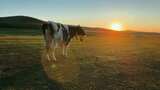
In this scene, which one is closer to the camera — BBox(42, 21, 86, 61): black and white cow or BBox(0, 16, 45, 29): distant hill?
BBox(42, 21, 86, 61): black and white cow

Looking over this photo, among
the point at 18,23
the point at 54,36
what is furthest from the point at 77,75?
the point at 18,23

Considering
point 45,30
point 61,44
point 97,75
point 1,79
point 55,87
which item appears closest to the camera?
point 55,87

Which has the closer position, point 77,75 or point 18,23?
point 77,75

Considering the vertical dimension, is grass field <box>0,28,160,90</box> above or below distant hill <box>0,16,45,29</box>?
below

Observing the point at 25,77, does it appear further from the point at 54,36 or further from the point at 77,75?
the point at 54,36

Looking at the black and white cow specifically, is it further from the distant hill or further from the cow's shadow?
the distant hill

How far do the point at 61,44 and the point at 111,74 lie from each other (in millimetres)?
6197

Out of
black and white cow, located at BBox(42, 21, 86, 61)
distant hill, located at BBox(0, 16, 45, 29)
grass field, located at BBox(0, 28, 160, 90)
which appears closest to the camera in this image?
grass field, located at BBox(0, 28, 160, 90)

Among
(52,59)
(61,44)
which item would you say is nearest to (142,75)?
(52,59)

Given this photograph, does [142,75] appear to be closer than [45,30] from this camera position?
Yes

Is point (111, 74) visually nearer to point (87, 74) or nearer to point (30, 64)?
point (87, 74)

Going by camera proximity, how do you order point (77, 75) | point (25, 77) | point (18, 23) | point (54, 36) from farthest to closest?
point (18, 23) → point (54, 36) → point (77, 75) → point (25, 77)

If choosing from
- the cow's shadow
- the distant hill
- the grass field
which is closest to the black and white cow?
the grass field

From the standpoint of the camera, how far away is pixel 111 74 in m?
12.7
